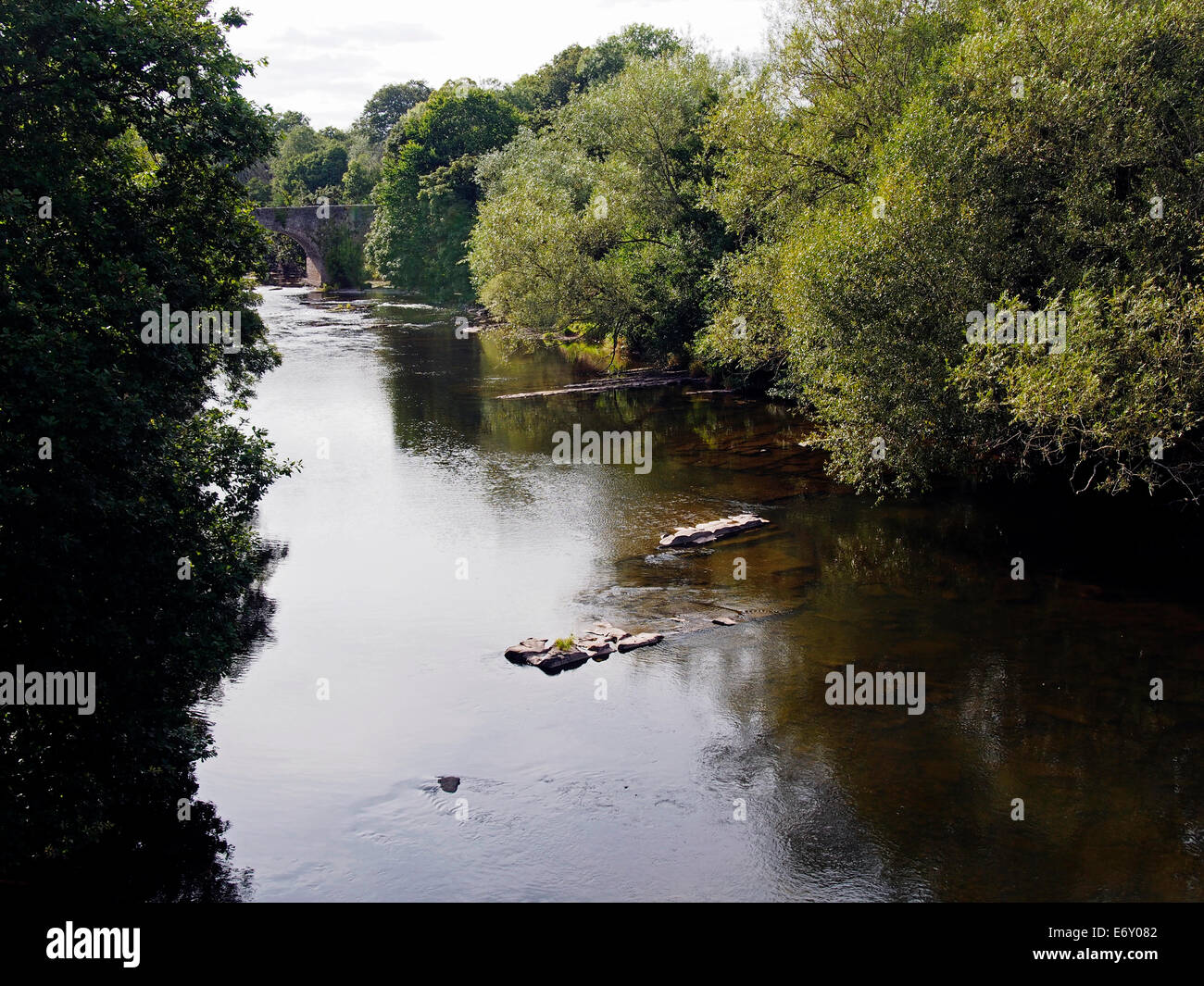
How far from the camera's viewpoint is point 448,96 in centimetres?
9775

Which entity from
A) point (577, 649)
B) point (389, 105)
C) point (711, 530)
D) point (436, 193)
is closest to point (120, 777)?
point (577, 649)

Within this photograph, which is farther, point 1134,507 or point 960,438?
point 1134,507

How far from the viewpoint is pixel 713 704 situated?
1842cm

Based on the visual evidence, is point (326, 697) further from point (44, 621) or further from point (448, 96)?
point (448, 96)

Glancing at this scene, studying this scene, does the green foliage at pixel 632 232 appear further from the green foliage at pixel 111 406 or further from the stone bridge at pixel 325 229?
the stone bridge at pixel 325 229

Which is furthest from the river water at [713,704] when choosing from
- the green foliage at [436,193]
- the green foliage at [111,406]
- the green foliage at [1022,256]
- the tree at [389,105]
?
the tree at [389,105]

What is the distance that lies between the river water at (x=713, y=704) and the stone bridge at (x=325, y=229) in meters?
73.2

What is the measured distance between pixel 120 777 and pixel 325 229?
9502cm

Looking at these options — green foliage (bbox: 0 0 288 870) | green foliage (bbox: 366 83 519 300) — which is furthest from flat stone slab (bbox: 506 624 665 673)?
green foliage (bbox: 366 83 519 300)

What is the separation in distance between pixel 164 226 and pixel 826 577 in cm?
1690

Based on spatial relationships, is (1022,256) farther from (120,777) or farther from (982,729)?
(120,777)

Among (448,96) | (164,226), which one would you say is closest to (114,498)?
(164,226)

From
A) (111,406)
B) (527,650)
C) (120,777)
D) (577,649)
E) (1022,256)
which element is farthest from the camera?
(1022,256)

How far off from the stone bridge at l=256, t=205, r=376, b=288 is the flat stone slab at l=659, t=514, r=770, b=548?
3148 inches
